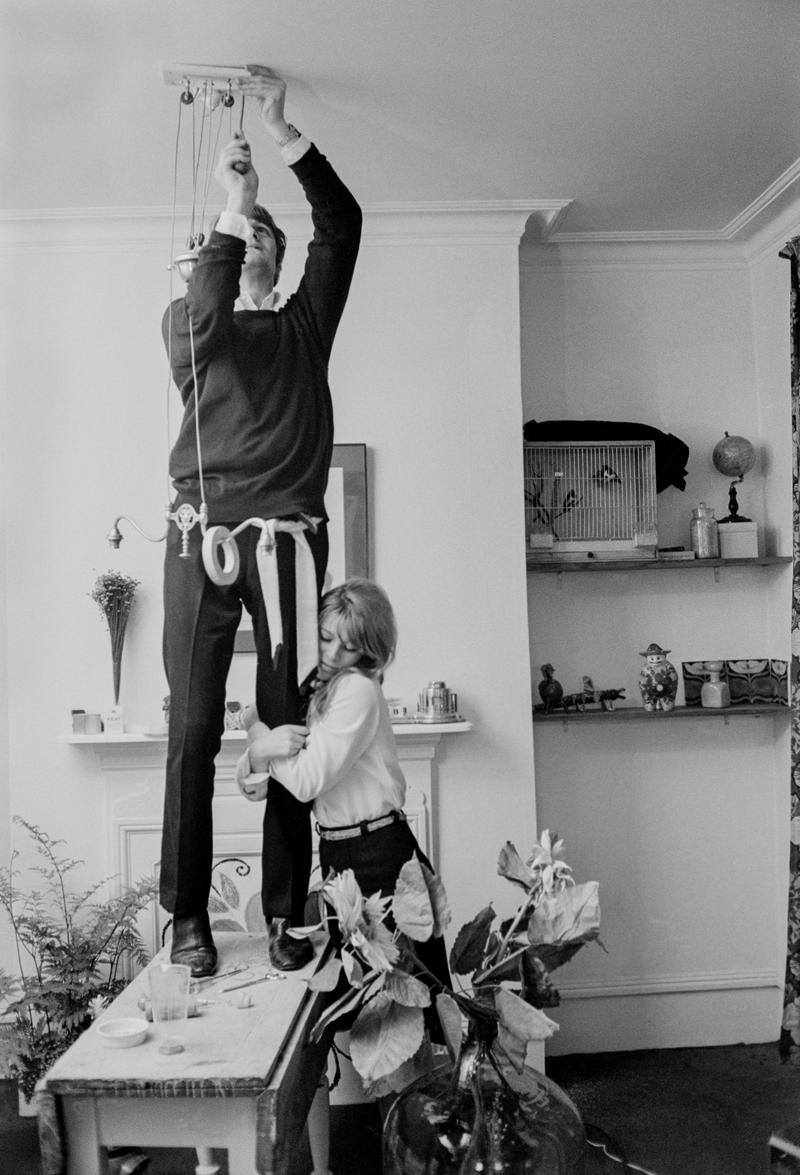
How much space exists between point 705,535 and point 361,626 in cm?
190

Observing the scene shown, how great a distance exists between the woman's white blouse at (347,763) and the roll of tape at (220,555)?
0.36m

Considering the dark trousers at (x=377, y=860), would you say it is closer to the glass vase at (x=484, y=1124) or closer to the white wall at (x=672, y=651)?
the glass vase at (x=484, y=1124)

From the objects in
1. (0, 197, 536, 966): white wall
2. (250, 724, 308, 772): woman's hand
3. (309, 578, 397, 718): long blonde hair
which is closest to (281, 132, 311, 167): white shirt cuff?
(0, 197, 536, 966): white wall

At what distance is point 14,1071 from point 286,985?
4.61 ft

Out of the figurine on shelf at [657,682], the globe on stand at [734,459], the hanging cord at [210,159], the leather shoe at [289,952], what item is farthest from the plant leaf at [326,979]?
the globe on stand at [734,459]

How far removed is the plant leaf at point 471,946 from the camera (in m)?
1.77

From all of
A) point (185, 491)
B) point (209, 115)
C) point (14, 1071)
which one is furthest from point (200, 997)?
point (209, 115)

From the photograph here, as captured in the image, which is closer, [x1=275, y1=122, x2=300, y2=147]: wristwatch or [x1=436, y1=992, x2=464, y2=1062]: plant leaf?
→ [x1=436, y1=992, x2=464, y2=1062]: plant leaf

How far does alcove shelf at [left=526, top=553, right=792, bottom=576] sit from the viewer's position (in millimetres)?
3771

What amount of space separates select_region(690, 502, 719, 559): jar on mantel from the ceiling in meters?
1.07

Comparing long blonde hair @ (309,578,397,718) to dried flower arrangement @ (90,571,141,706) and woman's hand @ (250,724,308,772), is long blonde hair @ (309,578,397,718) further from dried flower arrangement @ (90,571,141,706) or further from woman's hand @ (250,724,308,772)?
dried flower arrangement @ (90,571,141,706)

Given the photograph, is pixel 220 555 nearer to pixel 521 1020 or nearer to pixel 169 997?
pixel 169 997

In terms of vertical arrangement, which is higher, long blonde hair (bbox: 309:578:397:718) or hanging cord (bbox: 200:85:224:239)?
hanging cord (bbox: 200:85:224:239)

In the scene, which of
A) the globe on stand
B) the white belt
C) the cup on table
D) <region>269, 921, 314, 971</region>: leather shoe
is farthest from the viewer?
the globe on stand
